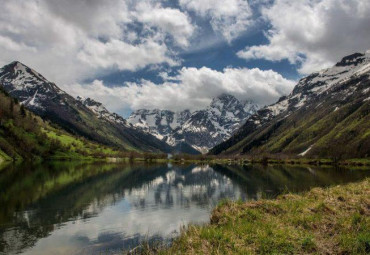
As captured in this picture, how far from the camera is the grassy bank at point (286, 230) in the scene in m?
21.7

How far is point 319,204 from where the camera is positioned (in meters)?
32.6

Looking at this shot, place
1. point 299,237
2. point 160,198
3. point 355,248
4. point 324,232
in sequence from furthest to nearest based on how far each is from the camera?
1. point 160,198
2. point 324,232
3. point 299,237
4. point 355,248

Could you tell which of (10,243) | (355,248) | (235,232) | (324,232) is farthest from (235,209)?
(10,243)

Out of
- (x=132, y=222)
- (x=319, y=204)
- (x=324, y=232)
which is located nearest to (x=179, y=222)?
(x=132, y=222)

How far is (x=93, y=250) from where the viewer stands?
32.4 meters

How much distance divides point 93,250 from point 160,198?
43555 millimetres

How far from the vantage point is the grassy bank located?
2167cm

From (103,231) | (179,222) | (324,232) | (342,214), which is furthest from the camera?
(179,222)

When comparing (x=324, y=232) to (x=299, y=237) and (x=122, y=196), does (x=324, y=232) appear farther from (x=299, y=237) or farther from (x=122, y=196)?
(x=122, y=196)

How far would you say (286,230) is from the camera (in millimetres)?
25078

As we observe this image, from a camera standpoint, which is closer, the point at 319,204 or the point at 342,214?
the point at 342,214

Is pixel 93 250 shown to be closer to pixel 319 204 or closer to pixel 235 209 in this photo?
pixel 235 209

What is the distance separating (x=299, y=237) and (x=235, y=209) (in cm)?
1033

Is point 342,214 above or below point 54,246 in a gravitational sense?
above
